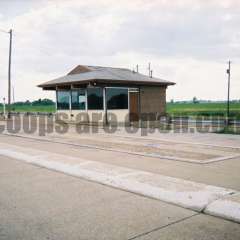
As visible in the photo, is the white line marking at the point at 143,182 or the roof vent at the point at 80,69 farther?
the roof vent at the point at 80,69

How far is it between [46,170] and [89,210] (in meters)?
3.92

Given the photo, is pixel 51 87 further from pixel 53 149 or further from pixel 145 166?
pixel 145 166

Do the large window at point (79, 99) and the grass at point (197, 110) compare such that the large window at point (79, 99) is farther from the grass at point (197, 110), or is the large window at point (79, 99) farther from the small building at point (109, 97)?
the grass at point (197, 110)

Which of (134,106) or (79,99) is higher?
(79,99)

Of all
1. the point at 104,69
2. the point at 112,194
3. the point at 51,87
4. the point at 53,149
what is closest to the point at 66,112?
the point at 51,87

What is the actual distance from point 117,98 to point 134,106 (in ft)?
5.19

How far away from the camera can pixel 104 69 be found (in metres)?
31.8

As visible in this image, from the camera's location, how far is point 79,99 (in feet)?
94.9

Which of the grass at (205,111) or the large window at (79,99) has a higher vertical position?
the large window at (79,99)

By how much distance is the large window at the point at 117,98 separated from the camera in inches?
1062

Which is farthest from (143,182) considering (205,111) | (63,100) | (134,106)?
(205,111)

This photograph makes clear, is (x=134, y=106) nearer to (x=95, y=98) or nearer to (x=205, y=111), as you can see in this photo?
(x=95, y=98)

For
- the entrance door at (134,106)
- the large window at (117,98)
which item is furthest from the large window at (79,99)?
the entrance door at (134,106)

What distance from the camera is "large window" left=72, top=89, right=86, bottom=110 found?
28.5 meters
